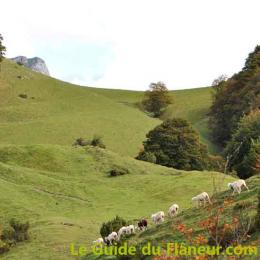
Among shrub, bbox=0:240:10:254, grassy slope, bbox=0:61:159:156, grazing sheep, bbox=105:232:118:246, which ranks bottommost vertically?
shrub, bbox=0:240:10:254

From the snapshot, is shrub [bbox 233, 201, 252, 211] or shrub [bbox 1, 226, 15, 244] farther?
shrub [bbox 1, 226, 15, 244]

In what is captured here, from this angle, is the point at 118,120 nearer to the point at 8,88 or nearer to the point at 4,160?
the point at 8,88

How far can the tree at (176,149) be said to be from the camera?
6600 centimetres

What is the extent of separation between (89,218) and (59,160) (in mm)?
18291

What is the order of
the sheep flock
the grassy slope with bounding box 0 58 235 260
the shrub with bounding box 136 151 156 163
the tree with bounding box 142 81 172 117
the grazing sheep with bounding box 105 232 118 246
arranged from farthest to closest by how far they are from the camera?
1. the tree with bounding box 142 81 172 117
2. the shrub with bounding box 136 151 156 163
3. the grassy slope with bounding box 0 58 235 260
4. the grazing sheep with bounding box 105 232 118 246
5. the sheep flock

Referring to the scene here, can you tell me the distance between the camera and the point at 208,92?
5965 inches

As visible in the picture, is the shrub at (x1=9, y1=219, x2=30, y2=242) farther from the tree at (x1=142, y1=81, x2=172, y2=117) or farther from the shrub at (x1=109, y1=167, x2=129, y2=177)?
the tree at (x1=142, y1=81, x2=172, y2=117)

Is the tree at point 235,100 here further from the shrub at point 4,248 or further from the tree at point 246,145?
the shrub at point 4,248

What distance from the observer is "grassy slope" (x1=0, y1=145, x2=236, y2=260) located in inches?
1208

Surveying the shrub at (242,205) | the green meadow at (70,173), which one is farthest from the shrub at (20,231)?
the shrub at (242,205)

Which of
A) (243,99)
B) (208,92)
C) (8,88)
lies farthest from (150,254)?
(208,92)

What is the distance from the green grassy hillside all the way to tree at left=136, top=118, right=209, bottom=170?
822 centimetres

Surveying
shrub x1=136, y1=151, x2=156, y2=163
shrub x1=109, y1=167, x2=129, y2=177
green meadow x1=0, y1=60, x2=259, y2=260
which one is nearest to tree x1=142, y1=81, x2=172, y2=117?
green meadow x1=0, y1=60, x2=259, y2=260

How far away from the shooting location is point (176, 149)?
6744 centimetres
